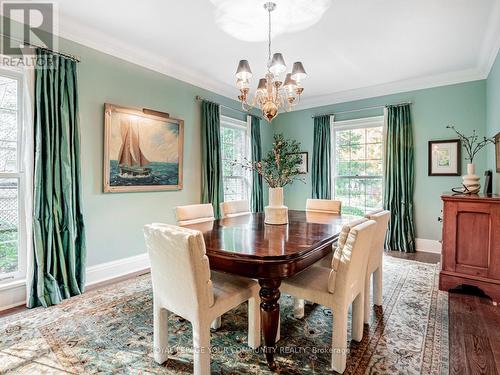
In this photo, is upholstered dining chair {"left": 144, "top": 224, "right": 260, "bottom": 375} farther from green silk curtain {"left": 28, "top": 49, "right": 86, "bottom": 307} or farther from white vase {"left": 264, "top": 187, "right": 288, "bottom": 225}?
green silk curtain {"left": 28, "top": 49, "right": 86, "bottom": 307}

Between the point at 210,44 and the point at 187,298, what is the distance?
2828 mm

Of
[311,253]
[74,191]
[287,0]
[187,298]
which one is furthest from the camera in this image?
[74,191]

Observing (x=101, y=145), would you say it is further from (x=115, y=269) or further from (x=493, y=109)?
(x=493, y=109)

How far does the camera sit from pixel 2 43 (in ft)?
7.86

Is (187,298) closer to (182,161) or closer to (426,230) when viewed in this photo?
(182,161)

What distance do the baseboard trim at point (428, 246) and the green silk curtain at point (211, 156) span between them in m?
3.29

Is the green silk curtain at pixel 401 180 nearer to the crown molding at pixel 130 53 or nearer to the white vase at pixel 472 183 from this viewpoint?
the white vase at pixel 472 183

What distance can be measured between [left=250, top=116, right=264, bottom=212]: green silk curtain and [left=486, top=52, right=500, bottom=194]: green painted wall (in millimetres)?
3479

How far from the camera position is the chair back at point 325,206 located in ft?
10.5

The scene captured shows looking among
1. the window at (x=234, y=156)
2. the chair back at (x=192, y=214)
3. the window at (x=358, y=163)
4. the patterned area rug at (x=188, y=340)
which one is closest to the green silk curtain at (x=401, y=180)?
the window at (x=358, y=163)

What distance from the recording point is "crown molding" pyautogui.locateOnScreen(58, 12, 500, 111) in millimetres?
2773

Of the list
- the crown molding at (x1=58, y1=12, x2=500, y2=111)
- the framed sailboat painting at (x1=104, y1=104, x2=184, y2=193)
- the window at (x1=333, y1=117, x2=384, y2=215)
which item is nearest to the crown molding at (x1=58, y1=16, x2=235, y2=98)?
the crown molding at (x1=58, y1=12, x2=500, y2=111)

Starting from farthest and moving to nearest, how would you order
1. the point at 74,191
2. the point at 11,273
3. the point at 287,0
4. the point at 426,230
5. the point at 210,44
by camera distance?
the point at 426,230 < the point at 210,44 < the point at 74,191 < the point at 11,273 < the point at 287,0

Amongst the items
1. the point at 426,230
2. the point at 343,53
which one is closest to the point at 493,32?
the point at 343,53
